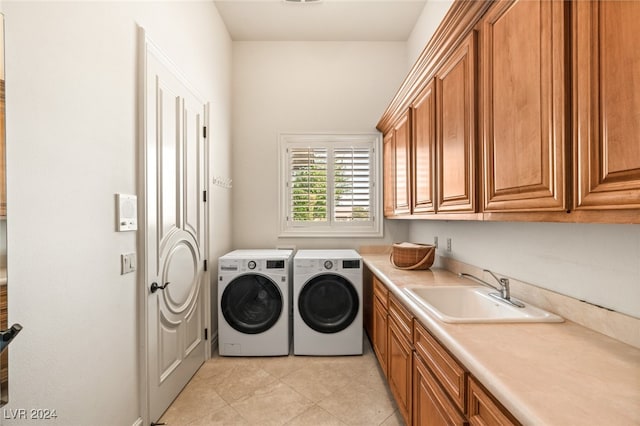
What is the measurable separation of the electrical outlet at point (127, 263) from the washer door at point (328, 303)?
1474mm

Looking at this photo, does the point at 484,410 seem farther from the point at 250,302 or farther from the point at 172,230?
the point at 250,302

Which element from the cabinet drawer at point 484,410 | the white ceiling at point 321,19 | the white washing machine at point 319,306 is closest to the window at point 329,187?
the white washing machine at point 319,306

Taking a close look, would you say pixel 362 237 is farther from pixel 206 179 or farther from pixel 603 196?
pixel 603 196

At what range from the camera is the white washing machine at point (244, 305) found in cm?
267

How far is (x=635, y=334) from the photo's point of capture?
969 mm

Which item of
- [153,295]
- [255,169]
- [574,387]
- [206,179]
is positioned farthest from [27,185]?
[255,169]

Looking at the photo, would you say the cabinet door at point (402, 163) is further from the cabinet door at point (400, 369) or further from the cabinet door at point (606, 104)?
the cabinet door at point (606, 104)

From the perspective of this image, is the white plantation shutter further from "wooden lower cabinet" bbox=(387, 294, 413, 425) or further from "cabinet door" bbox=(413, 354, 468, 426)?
"cabinet door" bbox=(413, 354, 468, 426)

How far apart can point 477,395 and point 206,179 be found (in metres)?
2.45

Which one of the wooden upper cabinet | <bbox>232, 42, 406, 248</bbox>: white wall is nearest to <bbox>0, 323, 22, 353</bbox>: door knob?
the wooden upper cabinet

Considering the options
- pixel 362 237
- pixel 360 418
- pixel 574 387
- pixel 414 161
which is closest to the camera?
pixel 574 387

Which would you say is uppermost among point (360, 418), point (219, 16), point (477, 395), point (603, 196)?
point (219, 16)

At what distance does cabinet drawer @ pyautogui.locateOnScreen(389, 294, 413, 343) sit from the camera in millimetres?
1554

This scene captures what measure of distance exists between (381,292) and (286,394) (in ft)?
3.44
